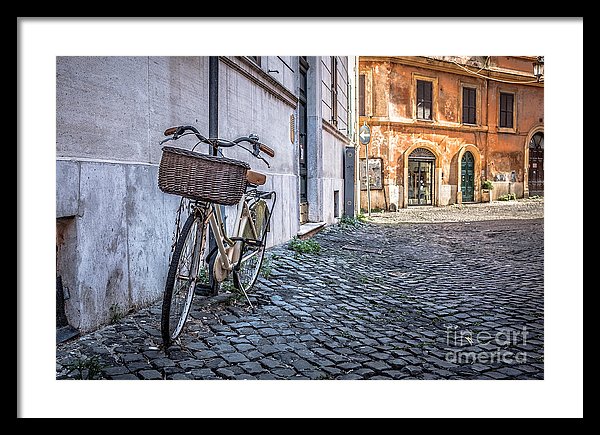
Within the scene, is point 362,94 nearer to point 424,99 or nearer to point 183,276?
point 424,99

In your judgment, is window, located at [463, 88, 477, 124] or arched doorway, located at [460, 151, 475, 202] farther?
window, located at [463, 88, 477, 124]

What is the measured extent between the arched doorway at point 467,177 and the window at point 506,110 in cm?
143

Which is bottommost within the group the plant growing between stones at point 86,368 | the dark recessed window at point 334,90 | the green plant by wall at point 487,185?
the plant growing between stones at point 86,368

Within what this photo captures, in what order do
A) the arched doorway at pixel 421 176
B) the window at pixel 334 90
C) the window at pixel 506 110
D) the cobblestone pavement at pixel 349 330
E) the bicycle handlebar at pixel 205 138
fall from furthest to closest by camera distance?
the window at pixel 506 110
the arched doorway at pixel 421 176
the window at pixel 334 90
the bicycle handlebar at pixel 205 138
the cobblestone pavement at pixel 349 330

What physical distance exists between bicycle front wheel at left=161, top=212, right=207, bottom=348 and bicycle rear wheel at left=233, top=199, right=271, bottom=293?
0.78m

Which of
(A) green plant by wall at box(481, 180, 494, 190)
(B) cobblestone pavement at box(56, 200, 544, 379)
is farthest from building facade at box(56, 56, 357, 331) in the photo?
(A) green plant by wall at box(481, 180, 494, 190)

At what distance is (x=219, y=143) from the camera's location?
3270 millimetres

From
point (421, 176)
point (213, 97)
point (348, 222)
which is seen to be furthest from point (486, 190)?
point (213, 97)

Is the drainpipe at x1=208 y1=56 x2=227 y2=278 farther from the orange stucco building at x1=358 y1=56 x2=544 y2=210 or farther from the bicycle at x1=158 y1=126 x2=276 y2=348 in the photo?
the orange stucco building at x1=358 y1=56 x2=544 y2=210

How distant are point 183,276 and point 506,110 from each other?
685 inches

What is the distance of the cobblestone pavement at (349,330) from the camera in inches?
107

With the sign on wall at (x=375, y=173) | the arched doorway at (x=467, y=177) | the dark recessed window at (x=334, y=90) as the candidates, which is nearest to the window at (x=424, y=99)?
the sign on wall at (x=375, y=173)

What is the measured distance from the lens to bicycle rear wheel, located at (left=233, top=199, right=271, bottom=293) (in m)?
3.83

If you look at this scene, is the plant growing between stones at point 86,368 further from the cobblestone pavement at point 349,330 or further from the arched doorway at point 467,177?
the arched doorway at point 467,177
